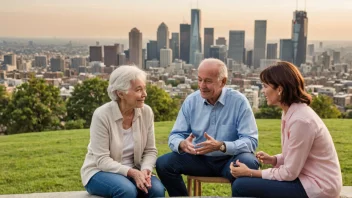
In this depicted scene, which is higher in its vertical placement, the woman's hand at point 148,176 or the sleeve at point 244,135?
the sleeve at point 244,135

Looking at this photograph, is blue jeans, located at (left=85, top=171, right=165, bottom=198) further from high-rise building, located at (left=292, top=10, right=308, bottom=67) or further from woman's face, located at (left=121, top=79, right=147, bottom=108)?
high-rise building, located at (left=292, top=10, right=308, bottom=67)

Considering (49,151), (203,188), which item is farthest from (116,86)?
(49,151)

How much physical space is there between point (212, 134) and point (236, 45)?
10591 centimetres

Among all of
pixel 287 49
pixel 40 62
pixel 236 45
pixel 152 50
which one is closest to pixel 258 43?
pixel 236 45

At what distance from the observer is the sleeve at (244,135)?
111 inches

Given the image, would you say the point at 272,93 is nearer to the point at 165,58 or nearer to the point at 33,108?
the point at 33,108

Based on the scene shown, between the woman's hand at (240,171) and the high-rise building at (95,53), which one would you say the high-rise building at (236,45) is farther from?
the woman's hand at (240,171)

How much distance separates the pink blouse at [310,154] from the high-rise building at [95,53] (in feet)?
306

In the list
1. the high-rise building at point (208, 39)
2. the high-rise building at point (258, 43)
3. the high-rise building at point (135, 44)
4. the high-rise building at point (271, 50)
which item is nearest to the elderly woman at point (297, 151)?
the high-rise building at point (135, 44)

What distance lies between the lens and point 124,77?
2693mm

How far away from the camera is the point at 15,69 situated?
7750cm

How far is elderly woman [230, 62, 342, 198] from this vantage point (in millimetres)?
2252

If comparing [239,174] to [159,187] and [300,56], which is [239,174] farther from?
→ [300,56]

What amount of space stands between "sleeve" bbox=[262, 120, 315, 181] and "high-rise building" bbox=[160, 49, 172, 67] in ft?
330
